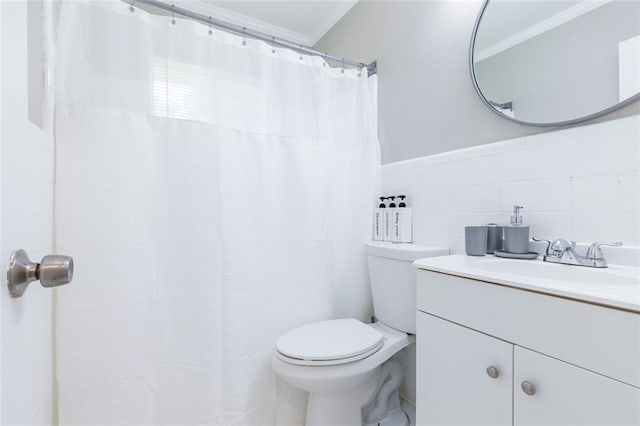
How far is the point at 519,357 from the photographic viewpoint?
694 mm

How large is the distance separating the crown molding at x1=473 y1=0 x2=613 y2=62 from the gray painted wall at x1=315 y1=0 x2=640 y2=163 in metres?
0.11

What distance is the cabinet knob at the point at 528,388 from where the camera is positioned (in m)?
0.66

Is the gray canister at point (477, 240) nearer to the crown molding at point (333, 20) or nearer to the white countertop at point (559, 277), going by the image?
the white countertop at point (559, 277)

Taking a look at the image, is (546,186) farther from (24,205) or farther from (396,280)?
(24,205)

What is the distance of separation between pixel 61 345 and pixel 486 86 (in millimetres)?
1759

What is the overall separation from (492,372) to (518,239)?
1.53 ft

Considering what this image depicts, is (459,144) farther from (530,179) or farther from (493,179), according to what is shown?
(530,179)

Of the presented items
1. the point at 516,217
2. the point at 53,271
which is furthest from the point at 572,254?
the point at 53,271

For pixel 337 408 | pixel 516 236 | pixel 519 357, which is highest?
pixel 516 236

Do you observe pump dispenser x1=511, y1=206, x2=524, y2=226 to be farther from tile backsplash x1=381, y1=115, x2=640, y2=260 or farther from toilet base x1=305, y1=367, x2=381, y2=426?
toilet base x1=305, y1=367, x2=381, y2=426

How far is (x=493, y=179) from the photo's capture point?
1138mm

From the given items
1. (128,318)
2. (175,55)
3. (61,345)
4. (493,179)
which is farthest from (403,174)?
(61,345)

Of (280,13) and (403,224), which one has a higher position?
(280,13)

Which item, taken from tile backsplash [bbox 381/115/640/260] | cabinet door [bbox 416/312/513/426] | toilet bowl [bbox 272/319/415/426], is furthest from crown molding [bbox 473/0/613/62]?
toilet bowl [bbox 272/319/415/426]
